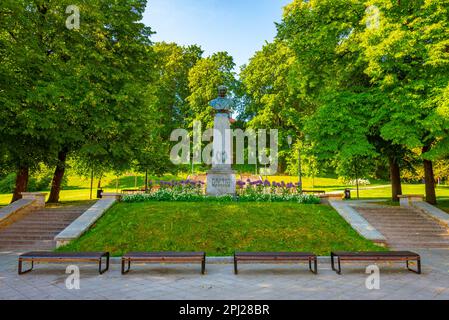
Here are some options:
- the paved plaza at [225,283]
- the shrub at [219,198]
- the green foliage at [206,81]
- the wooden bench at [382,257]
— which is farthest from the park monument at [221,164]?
the green foliage at [206,81]

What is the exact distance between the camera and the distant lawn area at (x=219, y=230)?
Result: 11.3 metres

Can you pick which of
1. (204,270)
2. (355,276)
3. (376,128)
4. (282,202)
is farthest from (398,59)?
(204,270)

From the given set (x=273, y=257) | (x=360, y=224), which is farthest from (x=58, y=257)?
(x=360, y=224)

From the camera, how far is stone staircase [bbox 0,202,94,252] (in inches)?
495

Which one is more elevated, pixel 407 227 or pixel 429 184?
pixel 429 184

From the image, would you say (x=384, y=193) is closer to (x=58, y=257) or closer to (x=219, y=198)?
(x=219, y=198)

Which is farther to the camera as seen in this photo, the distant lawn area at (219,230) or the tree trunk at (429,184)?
the tree trunk at (429,184)

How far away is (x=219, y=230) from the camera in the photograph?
12.2 m

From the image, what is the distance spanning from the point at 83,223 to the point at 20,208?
15.3 feet

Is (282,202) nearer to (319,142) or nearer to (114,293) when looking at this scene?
(319,142)

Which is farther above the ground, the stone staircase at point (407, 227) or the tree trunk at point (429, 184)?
the tree trunk at point (429, 184)

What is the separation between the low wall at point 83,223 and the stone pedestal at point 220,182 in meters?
4.73

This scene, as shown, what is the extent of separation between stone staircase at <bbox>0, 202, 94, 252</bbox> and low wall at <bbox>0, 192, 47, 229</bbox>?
305mm

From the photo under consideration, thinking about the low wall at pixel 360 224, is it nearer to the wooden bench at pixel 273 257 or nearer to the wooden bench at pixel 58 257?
the wooden bench at pixel 273 257
